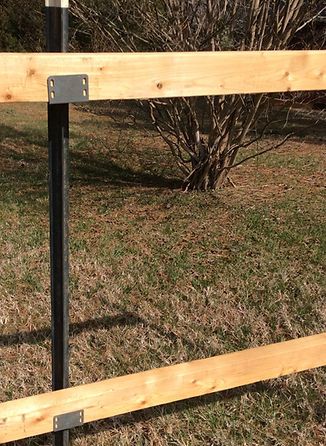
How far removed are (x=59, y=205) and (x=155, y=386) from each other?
30.5 inches

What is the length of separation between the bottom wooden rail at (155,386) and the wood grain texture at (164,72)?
3.36ft

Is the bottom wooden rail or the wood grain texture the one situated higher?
the wood grain texture

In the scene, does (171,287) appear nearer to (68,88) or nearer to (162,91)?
(162,91)

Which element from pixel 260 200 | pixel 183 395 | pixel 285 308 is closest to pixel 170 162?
pixel 260 200

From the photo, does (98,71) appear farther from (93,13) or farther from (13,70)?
(93,13)

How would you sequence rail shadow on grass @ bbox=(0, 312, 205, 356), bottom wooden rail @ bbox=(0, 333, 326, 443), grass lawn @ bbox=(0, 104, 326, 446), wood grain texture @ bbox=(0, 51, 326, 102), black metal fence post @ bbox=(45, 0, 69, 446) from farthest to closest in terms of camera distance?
rail shadow on grass @ bbox=(0, 312, 205, 356) → grass lawn @ bbox=(0, 104, 326, 446) → bottom wooden rail @ bbox=(0, 333, 326, 443) → black metal fence post @ bbox=(45, 0, 69, 446) → wood grain texture @ bbox=(0, 51, 326, 102)

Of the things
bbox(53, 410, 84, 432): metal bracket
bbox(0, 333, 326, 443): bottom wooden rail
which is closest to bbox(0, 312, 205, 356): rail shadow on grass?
bbox(0, 333, 326, 443): bottom wooden rail

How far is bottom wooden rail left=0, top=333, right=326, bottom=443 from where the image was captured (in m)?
2.03

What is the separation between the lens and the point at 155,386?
2.20 meters

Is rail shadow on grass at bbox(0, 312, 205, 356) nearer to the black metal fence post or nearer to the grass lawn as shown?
the grass lawn

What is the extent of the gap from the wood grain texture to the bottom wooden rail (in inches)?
40.3

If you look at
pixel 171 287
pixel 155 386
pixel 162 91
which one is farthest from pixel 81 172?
pixel 162 91

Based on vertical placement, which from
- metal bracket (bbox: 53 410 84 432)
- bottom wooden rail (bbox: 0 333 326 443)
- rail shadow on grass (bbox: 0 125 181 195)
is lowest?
rail shadow on grass (bbox: 0 125 181 195)

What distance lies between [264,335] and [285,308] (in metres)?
0.37
